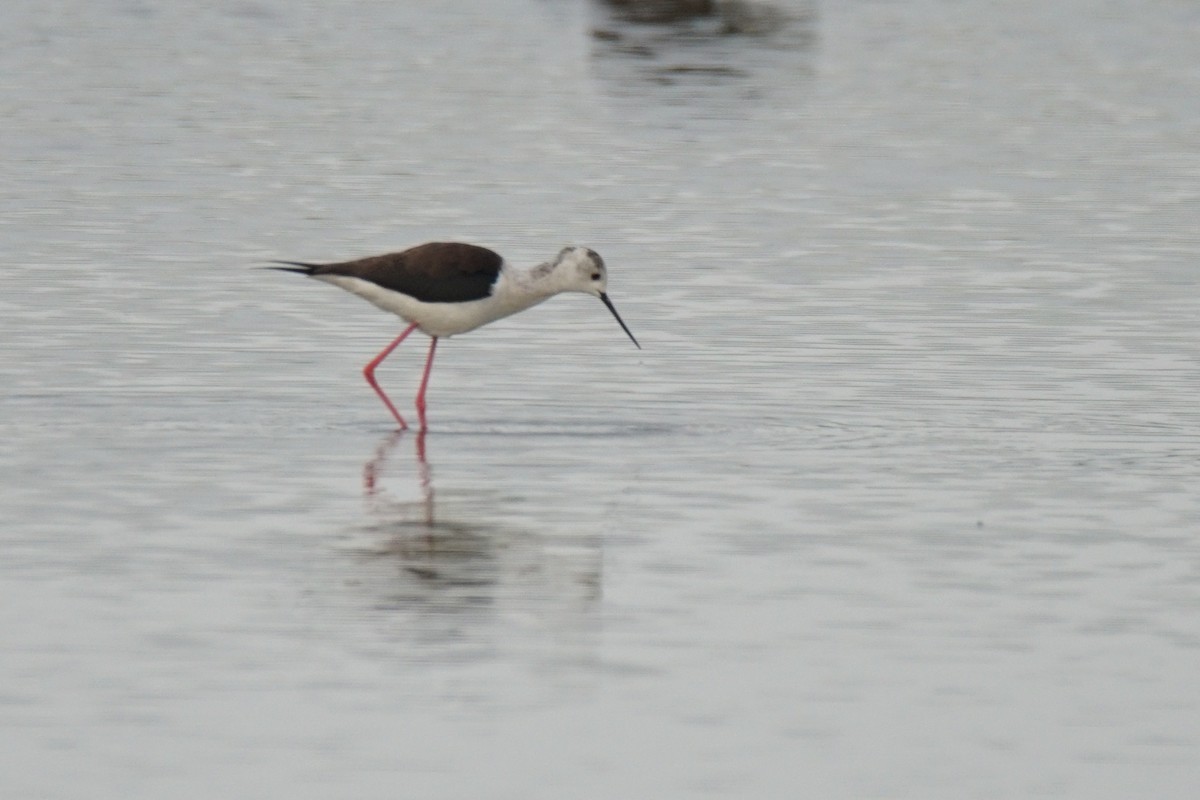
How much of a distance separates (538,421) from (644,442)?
75 cm

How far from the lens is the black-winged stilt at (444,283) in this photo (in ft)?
48.6

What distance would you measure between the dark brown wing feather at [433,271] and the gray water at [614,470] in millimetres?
575

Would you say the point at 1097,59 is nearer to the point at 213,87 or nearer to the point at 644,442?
the point at 213,87

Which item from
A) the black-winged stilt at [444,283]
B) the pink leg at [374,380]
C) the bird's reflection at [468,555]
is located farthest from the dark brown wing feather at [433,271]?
the bird's reflection at [468,555]

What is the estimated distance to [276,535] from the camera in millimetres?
11133

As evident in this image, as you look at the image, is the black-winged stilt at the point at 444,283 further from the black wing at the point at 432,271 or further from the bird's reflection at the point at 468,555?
the bird's reflection at the point at 468,555

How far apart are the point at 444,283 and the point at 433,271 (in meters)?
0.09

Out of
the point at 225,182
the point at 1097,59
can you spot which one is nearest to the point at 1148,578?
the point at 225,182

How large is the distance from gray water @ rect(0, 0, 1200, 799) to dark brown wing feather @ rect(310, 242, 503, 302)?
0.58 metres

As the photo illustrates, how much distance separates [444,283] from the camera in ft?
49.0

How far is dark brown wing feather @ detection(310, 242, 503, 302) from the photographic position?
14.8 meters

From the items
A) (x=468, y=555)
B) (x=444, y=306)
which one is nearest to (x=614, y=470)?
(x=468, y=555)

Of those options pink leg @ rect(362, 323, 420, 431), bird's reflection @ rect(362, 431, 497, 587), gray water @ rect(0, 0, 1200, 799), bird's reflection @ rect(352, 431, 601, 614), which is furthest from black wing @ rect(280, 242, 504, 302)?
bird's reflection @ rect(352, 431, 601, 614)

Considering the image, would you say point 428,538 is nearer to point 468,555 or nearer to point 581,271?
point 468,555
